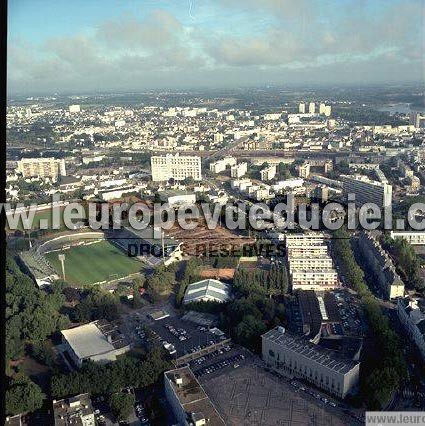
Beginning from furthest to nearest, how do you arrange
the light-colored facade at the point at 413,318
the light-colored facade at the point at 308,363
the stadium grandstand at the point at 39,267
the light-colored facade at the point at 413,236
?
1. the light-colored facade at the point at 413,236
2. the stadium grandstand at the point at 39,267
3. the light-colored facade at the point at 413,318
4. the light-colored facade at the point at 308,363

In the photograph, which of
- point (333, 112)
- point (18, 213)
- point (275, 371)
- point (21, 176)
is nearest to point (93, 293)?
point (275, 371)

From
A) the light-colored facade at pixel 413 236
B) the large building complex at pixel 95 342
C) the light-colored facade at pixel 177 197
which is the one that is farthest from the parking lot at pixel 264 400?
the light-colored facade at pixel 177 197

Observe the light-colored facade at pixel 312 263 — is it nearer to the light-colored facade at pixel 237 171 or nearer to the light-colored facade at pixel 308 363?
the light-colored facade at pixel 308 363

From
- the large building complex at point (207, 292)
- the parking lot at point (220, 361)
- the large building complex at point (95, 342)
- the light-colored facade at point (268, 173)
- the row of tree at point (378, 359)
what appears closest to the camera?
the row of tree at point (378, 359)

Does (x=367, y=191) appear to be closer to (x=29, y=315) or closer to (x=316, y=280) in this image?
(x=316, y=280)

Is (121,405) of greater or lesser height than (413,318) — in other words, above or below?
below

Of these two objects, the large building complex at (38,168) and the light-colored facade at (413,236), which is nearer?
the light-colored facade at (413,236)

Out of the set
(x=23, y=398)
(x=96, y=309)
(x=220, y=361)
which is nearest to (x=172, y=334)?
(x=220, y=361)
